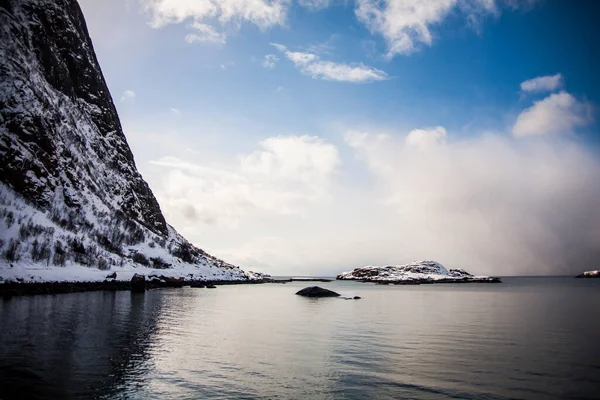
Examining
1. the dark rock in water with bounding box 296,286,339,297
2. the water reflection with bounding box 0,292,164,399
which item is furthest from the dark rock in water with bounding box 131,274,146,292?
the water reflection with bounding box 0,292,164,399

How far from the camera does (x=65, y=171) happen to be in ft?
403

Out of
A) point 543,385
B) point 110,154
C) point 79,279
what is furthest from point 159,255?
point 543,385

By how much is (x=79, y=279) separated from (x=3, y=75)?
65.3 metres

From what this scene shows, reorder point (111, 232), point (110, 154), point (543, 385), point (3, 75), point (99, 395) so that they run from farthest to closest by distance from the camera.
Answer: point (110, 154) → point (111, 232) → point (3, 75) → point (543, 385) → point (99, 395)

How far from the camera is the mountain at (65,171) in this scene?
318 feet

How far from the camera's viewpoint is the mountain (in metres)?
97.1

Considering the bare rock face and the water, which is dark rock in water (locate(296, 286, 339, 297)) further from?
the bare rock face

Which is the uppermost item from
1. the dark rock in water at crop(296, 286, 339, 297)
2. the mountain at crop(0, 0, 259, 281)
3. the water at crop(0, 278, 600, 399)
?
the mountain at crop(0, 0, 259, 281)

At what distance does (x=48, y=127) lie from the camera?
11950cm

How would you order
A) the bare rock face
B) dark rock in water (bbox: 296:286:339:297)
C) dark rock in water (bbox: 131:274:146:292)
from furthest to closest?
the bare rock face < dark rock in water (bbox: 131:274:146:292) < dark rock in water (bbox: 296:286:339:297)

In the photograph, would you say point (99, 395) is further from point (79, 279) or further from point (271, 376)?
point (79, 279)

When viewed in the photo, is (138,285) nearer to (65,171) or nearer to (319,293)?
(319,293)

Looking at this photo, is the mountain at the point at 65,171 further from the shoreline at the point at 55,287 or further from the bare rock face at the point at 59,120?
the shoreline at the point at 55,287

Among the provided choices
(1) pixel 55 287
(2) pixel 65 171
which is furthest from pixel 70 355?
(2) pixel 65 171
